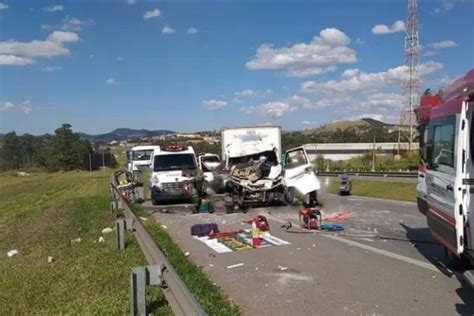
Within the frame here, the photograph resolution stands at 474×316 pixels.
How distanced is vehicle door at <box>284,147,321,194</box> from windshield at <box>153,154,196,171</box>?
15.6 feet

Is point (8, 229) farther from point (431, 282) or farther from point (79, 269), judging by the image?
point (431, 282)

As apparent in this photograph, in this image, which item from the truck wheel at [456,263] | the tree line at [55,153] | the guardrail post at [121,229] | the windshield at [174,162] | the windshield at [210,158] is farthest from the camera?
the tree line at [55,153]

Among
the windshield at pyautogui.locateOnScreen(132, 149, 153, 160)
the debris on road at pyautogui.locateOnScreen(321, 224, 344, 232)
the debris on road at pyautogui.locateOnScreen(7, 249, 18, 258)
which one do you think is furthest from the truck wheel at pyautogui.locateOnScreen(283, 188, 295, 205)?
the windshield at pyautogui.locateOnScreen(132, 149, 153, 160)

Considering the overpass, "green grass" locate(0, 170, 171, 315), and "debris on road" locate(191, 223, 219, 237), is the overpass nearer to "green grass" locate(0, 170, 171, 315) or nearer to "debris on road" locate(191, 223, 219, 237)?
"debris on road" locate(191, 223, 219, 237)

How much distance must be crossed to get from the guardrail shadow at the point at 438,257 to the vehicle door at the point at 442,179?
52 cm

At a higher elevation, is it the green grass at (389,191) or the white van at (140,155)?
the white van at (140,155)

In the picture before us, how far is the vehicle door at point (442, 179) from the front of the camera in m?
6.90

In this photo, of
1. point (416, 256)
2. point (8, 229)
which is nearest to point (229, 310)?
point (416, 256)

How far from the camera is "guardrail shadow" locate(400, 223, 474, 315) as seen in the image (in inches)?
249

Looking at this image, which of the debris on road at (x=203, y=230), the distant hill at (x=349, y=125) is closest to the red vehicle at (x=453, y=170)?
the debris on road at (x=203, y=230)

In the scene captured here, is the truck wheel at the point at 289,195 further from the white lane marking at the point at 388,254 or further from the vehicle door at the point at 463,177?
the vehicle door at the point at 463,177

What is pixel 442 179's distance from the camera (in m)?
7.43

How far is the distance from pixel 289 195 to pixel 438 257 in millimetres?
9385

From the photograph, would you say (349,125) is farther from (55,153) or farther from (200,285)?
(200,285)
